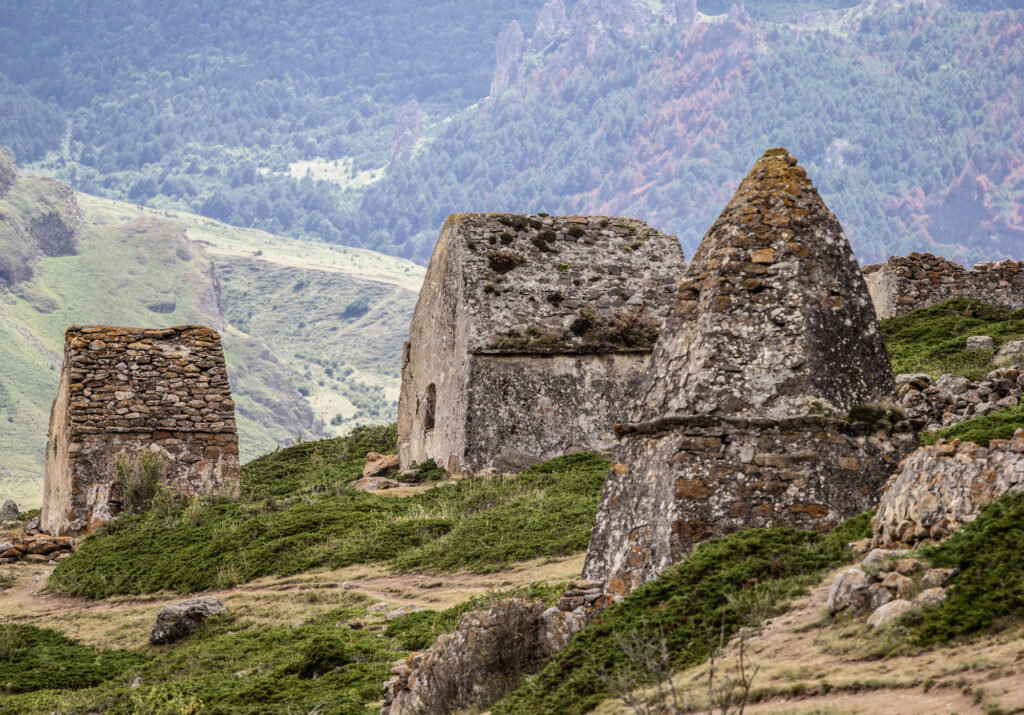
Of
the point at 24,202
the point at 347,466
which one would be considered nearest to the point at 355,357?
the point at 24,202

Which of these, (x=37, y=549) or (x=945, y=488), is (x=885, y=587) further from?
(x=37, y=549)

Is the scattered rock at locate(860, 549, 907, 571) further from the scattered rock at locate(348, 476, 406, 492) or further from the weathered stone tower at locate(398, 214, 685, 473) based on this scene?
the scattered rock at locate(348, 476, 406, 492)

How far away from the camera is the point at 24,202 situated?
503ft

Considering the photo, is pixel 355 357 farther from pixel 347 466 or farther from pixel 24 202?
pixel 347 466

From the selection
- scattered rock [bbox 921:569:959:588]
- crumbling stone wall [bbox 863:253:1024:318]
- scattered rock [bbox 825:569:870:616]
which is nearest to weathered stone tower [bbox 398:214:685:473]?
crumbling stone wall [bbox 863:253:1024:318]

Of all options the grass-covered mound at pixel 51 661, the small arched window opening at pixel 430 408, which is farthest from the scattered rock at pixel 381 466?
the grass-covered mound at pixel 51 661

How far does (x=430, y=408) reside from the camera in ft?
83.4

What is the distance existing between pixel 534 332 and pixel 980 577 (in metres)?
16.5

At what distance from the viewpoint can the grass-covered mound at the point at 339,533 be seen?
53.9 ft

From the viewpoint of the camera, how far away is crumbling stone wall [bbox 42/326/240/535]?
2272 cm

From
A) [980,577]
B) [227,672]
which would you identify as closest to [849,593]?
[980,577]

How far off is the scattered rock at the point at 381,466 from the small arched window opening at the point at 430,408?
3.23 feet

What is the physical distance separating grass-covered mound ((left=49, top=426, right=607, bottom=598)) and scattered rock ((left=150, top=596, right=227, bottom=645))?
1.86 meters

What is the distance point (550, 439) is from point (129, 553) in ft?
22.8
